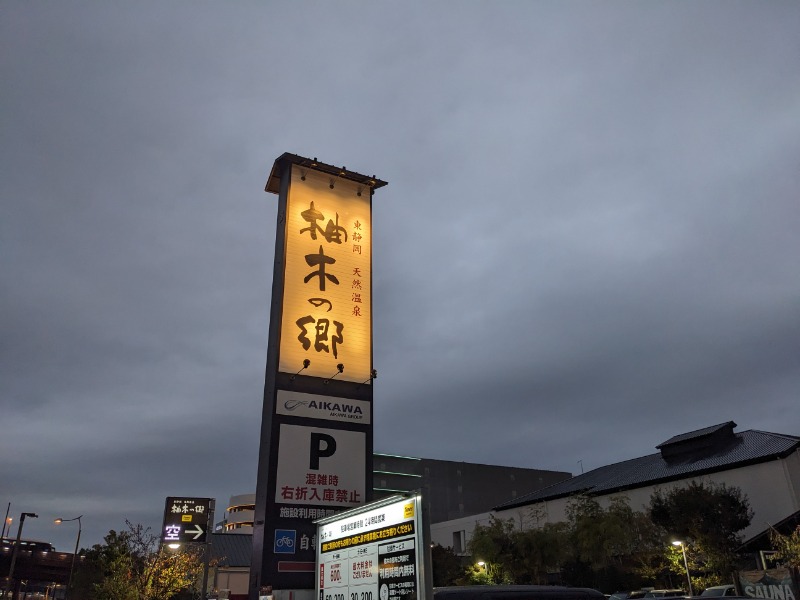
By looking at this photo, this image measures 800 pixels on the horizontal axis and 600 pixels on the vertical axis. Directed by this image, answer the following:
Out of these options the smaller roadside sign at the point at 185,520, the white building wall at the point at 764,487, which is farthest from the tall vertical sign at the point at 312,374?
the white building wall at the point at 764,487

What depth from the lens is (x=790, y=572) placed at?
91.9 feet

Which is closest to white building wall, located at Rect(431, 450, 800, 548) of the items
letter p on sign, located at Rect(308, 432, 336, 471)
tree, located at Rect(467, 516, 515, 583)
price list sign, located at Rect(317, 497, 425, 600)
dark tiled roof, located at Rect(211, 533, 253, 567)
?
tree, located at Rect(467, 516, 515, 583)

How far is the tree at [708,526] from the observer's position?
36.7 m

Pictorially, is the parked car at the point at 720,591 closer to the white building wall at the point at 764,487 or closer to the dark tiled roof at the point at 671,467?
the white building wall at the point at 764,487

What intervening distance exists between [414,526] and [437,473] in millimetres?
84817

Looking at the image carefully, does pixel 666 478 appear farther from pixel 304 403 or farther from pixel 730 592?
pixel 304 403

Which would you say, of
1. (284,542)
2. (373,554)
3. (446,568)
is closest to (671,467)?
(446,568)

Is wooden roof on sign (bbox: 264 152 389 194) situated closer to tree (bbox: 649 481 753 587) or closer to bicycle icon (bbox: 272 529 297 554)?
bicycle icon (bbox: 272 529 297 554)

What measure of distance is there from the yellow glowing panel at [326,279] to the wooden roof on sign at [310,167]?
206 mm

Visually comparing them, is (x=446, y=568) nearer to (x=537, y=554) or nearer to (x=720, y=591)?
(x=537, y=554)

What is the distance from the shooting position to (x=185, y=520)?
26.4 meters

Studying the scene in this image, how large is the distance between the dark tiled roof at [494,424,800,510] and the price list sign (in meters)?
36.8

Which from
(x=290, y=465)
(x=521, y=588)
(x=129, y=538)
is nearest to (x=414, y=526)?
(x=521, y=588)

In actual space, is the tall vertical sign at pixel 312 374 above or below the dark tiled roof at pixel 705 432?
below
